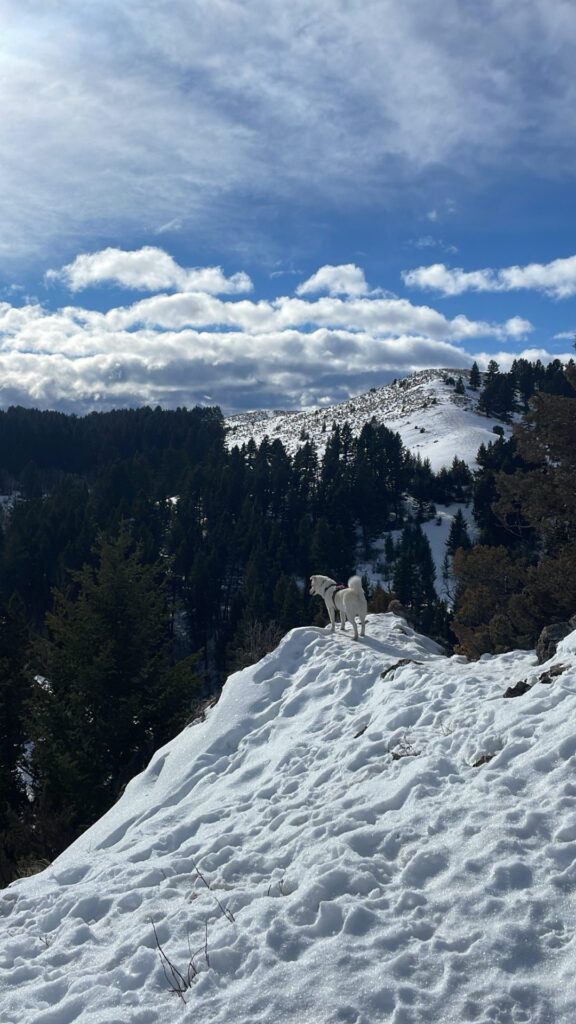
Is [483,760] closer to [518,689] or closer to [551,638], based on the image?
[518,689]

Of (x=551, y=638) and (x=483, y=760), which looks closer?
(x=483, y=760)

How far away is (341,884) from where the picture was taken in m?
5.40

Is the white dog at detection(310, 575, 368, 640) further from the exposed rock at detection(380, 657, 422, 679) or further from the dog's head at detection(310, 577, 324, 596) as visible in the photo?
the exposed rock at detection(380, 657, 422, 679)

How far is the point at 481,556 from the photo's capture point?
31891 millimetres

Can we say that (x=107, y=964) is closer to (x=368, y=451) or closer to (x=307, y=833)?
(x=307, y=833)

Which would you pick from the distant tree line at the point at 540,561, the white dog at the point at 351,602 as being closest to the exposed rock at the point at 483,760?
the white dog at the point at 351,602

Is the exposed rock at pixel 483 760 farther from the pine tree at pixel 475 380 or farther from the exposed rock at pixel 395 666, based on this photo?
the pine tree at pixel 475 380

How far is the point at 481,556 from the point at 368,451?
76.7 m

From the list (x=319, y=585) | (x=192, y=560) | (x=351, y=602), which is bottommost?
(x=351, y=602)

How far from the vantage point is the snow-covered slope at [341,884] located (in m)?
4.31

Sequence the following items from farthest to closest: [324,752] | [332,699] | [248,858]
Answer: [332,699], [324,752], [248,858]

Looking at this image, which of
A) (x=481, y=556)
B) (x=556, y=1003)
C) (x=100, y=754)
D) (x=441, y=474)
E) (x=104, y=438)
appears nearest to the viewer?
(x=556, y=1003)

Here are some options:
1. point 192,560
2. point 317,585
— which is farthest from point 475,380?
point 317,585

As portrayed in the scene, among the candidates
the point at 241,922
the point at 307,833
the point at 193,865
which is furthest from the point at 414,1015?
the point at 193,865
